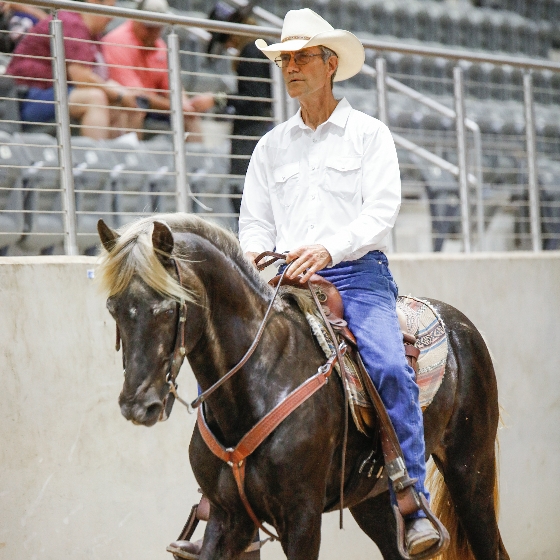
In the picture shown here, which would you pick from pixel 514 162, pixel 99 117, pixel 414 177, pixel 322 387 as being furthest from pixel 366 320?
pixel 514 162

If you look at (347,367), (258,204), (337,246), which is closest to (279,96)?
(258,204)

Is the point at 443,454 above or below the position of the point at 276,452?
below

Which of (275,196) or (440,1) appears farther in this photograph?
(440,1)

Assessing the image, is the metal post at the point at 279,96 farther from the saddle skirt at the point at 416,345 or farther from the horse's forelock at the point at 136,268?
the horse's forelock at the point at 136,268

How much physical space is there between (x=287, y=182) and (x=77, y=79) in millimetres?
2491

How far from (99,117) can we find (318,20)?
7.78ft

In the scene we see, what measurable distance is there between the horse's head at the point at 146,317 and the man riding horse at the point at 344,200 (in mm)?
612

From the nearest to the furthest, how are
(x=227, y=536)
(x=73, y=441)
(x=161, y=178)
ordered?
(x=227, y=536), (x=73, y=441), (x=161, y=178)

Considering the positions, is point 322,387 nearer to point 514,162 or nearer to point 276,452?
point 276,452

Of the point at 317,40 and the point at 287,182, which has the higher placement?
the point at 317,40

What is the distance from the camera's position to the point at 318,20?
3250 millimetres

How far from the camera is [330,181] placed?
3209mm

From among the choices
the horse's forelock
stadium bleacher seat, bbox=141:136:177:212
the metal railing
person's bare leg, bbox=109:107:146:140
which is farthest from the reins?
person's bare leg, bbox=109:107:146:140

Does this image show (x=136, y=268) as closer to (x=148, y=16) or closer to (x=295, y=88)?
(x=295, y=88)
